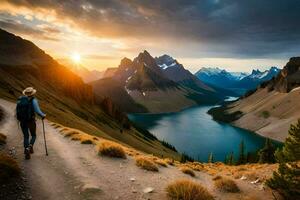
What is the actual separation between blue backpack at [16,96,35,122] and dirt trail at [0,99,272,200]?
100 inches

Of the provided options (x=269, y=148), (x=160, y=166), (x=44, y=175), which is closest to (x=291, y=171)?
(x=160, y=166)

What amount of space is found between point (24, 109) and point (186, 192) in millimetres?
10975

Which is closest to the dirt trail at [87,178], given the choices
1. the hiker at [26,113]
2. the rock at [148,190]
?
the rock at [148,190]

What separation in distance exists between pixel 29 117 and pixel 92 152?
5.82m

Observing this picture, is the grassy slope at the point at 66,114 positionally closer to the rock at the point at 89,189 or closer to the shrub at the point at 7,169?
the shrub at the point at 7,169

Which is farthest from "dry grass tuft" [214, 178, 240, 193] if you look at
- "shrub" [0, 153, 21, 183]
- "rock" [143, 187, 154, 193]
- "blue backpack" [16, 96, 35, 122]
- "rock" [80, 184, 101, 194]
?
"blue backpack" [16, 96, 35, 122]

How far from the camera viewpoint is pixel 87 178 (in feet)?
46.2

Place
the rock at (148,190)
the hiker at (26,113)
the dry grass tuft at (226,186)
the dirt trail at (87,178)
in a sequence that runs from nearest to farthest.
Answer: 1. the dirt trail at (87,178)
2. the rock at (148,190)
3. the dry grass tuft at (226,186)
4. the hiker at (26,113)

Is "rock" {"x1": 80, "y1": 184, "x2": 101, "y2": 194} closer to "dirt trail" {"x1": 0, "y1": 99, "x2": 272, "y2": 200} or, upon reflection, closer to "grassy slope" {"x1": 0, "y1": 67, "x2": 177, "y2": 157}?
"dirt trail" {"x1": 0, "y1": 99, "x2": 272, "y2": 200}

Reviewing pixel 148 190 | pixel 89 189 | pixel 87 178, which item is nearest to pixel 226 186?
pixel 148 190

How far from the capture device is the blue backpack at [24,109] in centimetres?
1670

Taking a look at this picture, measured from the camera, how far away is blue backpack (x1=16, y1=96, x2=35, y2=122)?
54.8 feet

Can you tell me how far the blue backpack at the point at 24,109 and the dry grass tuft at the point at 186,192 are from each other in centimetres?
985

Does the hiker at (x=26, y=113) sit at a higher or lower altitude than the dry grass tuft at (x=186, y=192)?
higher
